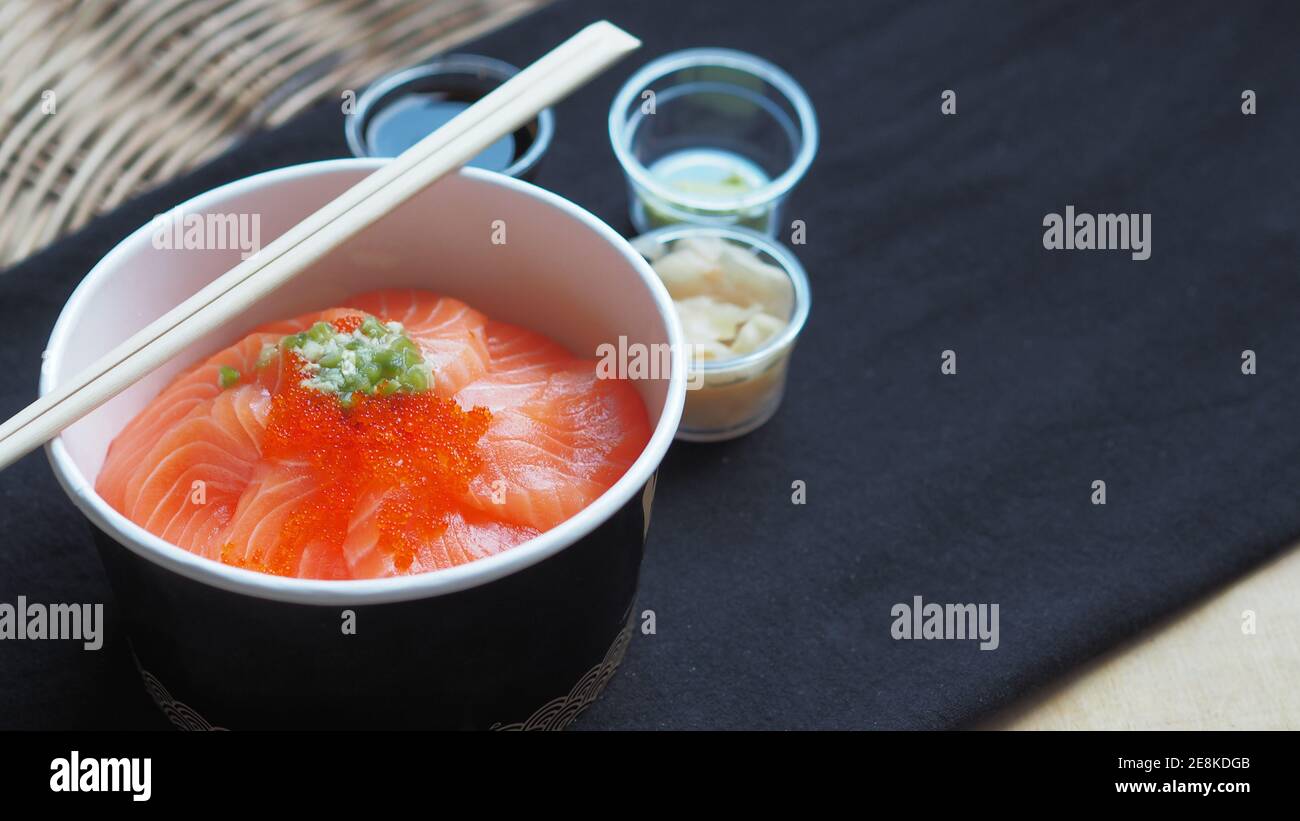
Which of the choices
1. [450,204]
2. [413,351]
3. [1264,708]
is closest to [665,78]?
[450,204]

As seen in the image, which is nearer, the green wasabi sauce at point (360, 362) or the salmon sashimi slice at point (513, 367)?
the green wasabi sauce at point (360, 362)

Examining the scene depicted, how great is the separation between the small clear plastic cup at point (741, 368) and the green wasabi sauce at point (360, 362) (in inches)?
17.7

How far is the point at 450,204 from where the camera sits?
1468 mm

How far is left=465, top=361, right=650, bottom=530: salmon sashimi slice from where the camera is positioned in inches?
51.1

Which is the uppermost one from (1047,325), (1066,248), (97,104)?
(97,104)

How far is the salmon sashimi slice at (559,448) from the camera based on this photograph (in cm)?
130

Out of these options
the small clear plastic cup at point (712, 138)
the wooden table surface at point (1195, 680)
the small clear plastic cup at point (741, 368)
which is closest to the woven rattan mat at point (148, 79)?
the small clear plastic cup at point (712, 138)

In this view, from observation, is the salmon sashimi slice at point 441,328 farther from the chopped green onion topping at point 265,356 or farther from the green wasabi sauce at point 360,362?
the chopped green onion topping at point 265,356

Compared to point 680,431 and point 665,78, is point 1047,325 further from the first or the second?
point 665,78

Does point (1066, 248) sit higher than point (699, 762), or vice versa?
point (1066, 248)

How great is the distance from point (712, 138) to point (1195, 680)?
1118 mm

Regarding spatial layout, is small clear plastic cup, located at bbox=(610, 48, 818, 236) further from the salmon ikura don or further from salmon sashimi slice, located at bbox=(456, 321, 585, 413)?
the salmon ikura don

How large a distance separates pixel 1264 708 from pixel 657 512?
747 mm

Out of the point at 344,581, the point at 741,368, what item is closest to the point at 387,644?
the point at 344,581
